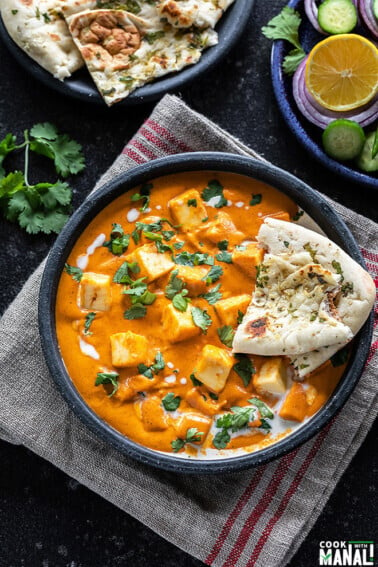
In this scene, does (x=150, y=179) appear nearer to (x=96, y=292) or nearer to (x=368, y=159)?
(x=96, y=292)

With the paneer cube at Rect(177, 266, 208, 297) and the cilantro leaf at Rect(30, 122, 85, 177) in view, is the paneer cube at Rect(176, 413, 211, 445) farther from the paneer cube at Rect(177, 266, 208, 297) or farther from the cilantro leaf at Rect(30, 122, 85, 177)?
the cilantro leaf at Rect(30, 122, 85, 177)


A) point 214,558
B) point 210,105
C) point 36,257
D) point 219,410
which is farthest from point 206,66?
point 214,558

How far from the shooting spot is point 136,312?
444cm

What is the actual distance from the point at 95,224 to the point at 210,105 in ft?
4.68

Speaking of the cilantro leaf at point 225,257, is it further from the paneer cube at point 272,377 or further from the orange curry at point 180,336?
the paneer cube at point 272,377

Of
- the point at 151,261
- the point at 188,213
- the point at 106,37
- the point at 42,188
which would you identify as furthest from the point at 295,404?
the point at 106,37

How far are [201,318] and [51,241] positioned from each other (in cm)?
150

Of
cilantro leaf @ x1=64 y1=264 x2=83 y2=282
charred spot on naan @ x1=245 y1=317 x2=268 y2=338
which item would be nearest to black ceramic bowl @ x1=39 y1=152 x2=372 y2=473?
cilantro leaf @ x1=64 y1=264 x2=83 y2=282

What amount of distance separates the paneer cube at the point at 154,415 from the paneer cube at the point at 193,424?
0.31 ft

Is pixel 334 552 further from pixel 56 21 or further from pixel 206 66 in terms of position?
pixel 56 21

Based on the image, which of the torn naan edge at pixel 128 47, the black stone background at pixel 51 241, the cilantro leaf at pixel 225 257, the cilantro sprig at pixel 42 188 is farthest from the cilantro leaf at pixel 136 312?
the torn naan edge at pixel 128 47

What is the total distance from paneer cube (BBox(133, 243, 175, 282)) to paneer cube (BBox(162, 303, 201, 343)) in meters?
0.21

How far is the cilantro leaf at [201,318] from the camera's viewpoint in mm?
4344

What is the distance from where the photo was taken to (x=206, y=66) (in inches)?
203
